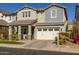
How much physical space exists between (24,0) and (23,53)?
15.1 feet

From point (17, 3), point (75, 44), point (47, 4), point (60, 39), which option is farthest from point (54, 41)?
point (17, 3)

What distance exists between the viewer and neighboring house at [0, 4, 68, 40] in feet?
67.9

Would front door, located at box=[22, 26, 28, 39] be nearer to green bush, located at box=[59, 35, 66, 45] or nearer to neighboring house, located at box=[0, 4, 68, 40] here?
neighboring house, located at box=[0, 4, 68, 40]

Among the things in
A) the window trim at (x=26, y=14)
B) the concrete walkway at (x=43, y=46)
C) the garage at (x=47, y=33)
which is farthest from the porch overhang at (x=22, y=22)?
the concrete walkway at (x=43, y=46)

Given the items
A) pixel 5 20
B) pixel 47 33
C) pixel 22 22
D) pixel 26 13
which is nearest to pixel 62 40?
pixel 47 33

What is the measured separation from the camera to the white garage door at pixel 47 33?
20.4 metres

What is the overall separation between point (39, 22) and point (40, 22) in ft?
0.31

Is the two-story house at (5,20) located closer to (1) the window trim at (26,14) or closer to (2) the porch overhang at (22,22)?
(2) the porch overhang at (22,22)

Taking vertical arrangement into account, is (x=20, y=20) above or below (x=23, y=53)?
above

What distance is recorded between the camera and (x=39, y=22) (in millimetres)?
21094

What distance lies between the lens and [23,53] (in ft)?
56.2

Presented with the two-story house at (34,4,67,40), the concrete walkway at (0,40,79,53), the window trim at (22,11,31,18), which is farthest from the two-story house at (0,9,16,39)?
the two-story house at (34,4,67,40)
